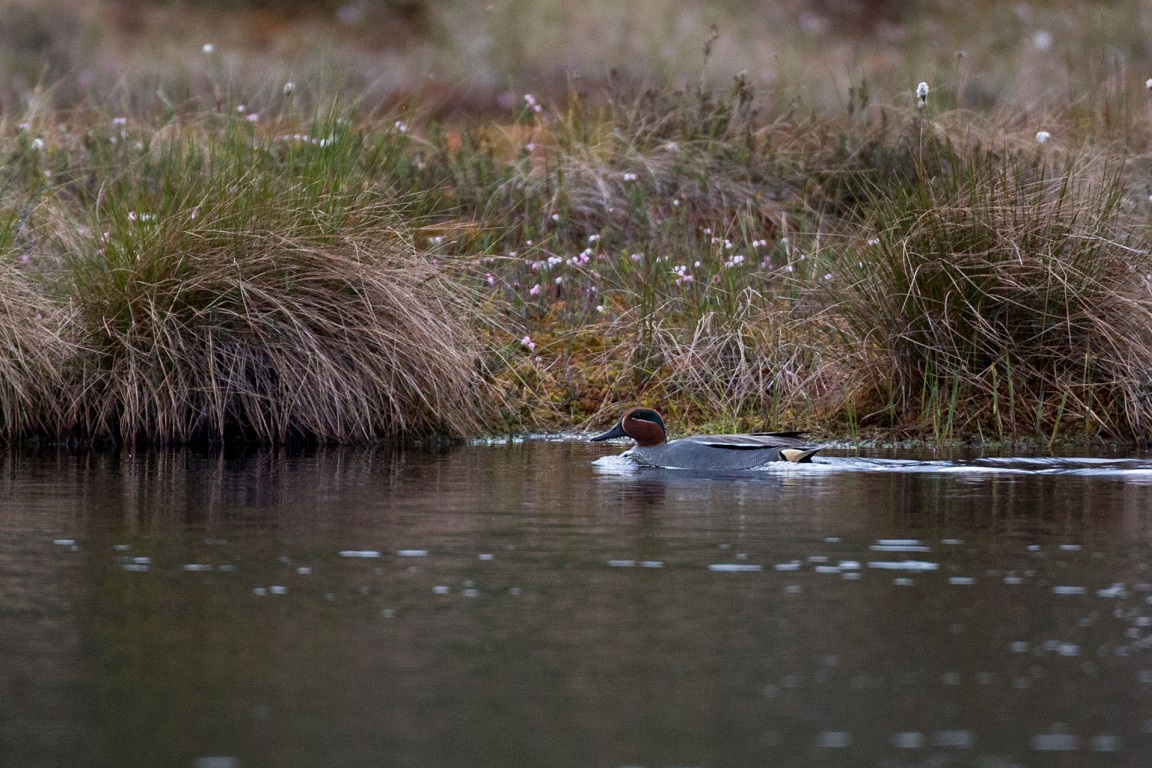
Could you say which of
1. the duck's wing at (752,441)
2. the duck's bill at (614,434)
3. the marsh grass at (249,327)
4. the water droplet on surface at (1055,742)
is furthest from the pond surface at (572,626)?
the marsh grass at (249,327)

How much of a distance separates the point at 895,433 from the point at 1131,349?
1.45 metres

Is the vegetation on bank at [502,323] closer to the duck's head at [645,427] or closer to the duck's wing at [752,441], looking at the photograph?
the duck's head at [645,427]

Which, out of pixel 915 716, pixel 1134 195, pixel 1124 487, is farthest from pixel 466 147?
pixel 915 716

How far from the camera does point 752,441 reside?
29.9ft

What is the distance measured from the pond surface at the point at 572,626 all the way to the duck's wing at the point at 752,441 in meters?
0.79

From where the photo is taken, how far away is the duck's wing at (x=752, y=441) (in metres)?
9.05

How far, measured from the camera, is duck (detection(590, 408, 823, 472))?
9172 mm

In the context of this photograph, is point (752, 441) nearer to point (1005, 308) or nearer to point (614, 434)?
point (614, 434)

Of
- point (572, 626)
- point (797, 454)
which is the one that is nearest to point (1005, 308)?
point (797, 454)

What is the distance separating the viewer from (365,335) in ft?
35.0

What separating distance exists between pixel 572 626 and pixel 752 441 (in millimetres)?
4185

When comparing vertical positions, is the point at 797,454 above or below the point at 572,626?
above

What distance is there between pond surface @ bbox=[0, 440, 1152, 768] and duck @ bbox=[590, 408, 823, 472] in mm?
918

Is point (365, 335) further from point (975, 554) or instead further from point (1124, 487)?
point (975, 554)
